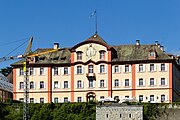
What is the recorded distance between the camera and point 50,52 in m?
115

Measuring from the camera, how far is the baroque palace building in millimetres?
106938

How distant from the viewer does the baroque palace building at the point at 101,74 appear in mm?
106938

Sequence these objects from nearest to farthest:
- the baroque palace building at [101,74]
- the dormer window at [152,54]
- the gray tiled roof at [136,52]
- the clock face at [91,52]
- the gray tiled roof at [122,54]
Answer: the baroque palace building at [101,74], the dormer window at [152,54], the gray tiled roof at [136,52], the gray tiled roof at [122,54], the clock face at [91,52]

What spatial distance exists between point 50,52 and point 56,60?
3542 mm

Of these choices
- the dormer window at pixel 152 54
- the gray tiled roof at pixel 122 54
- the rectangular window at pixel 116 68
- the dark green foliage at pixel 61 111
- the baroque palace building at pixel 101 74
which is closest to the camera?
the dark green foliage at pixel 61 111

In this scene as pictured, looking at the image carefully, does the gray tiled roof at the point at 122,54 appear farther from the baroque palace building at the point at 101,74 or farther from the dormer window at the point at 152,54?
the dormer window at the point at 152,54

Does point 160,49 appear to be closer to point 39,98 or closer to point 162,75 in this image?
point 162,75

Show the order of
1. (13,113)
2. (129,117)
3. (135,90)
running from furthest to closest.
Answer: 1. (135,90)
2. (13,113)
3. (129,117)

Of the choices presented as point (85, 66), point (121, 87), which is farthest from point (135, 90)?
point (85, 66)

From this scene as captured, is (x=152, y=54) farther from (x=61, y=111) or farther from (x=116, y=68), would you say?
(x=61, y=111)

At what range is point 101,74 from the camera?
109 meters

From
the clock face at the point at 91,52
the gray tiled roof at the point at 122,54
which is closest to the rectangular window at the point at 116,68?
the gray tiled roof at the point at 122,54

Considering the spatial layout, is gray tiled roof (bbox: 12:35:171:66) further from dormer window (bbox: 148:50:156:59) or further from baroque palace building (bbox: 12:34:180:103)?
dormer window (bbox: 148:50:156:59)

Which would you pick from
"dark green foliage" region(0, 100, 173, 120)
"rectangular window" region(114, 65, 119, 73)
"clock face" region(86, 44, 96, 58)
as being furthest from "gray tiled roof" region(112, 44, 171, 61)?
"dark green foliage" region(0, 100, 173, 120)
